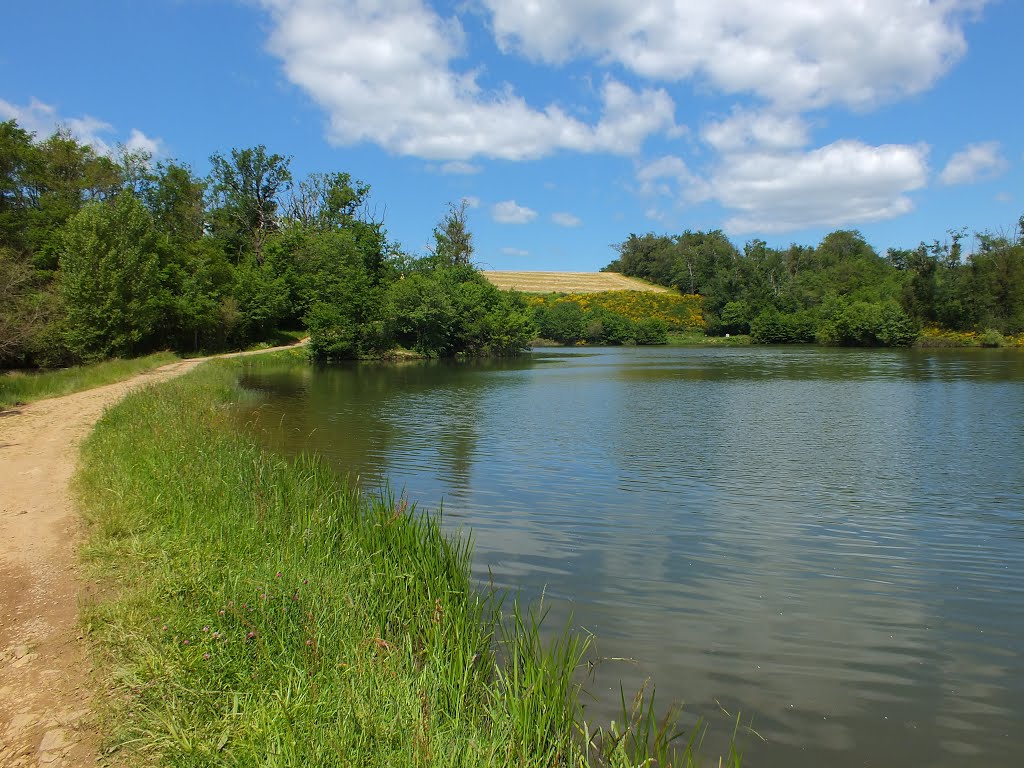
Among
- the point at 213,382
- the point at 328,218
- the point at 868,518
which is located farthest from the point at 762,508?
the point at 328,218

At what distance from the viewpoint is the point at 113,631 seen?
190 inches

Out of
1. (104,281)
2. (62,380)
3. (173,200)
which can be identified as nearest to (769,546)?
(62,380)

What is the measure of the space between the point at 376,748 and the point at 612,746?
1462mm

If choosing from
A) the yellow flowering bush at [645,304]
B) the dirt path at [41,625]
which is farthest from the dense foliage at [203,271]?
the yellow flowering bush at [645,304]

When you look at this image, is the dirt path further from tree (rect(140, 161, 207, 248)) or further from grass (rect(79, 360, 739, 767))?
tree (rect(140, 161, 207, 248))

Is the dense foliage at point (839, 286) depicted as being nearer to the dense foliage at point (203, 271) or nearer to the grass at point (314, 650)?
the dense foliage at point (203, 271)

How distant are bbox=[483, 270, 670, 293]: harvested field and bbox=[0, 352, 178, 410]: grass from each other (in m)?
78.1

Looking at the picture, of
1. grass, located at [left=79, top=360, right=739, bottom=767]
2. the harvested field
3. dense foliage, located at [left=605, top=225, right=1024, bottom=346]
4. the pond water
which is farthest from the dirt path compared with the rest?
the harvested field

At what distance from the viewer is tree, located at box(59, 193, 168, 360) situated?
3297 cm

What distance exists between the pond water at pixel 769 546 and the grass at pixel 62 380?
6.74 meters

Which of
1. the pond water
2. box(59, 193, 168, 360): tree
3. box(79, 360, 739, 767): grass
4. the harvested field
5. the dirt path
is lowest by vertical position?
the pond water

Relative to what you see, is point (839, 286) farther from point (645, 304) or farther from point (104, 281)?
point (104, 281)

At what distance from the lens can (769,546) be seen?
8.61 meters

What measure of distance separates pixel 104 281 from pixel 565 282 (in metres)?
88.0
